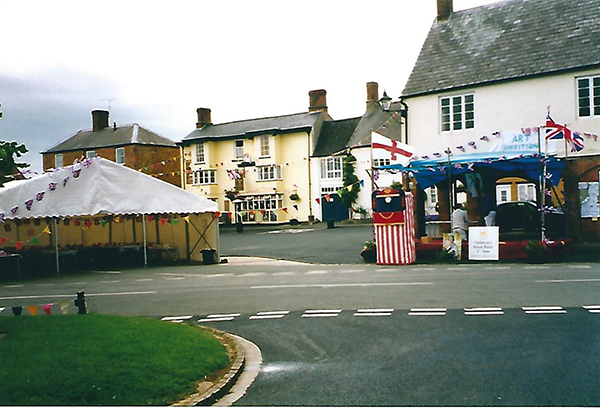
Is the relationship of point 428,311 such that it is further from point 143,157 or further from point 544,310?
point 143,157

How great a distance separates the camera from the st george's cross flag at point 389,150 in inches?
850

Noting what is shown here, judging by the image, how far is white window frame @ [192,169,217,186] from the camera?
55.8 metres

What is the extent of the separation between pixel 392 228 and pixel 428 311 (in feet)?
32.2

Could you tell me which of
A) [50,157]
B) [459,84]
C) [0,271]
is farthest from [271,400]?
[50,157]

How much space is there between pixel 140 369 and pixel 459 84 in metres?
22.1

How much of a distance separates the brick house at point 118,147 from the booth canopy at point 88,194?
95.0 ft

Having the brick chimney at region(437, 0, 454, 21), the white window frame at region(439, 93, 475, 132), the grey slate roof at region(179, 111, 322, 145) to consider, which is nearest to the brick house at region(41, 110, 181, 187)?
the grey slate roof at region(179, 111, 322, 145)

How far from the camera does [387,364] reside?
746 cm

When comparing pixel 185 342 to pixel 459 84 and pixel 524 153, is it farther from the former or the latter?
pixel 459 84

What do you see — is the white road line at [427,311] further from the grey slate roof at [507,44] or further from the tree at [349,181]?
the tree at [349,181]

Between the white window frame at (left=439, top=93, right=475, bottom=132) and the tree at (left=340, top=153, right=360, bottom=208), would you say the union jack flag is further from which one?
the tree at (left=340, top=153, right=360, bottom=208)

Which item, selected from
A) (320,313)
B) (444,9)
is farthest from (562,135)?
(320,313)

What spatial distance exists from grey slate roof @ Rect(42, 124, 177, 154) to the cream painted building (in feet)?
10.8

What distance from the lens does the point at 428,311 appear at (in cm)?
1083
